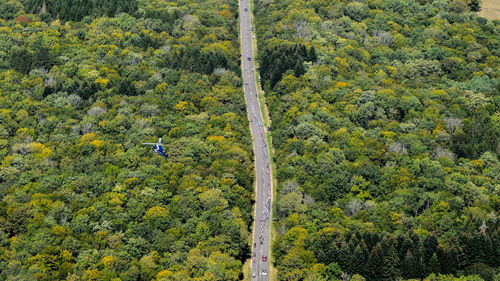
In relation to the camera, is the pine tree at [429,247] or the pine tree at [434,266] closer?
the pine tree at [434,266]

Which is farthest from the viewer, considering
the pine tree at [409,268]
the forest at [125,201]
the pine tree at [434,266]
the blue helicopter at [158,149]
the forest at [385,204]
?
the blue helicopter at [158,149]

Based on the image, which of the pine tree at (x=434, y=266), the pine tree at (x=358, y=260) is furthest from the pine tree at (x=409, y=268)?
the pine tree at (x=358, y=260)

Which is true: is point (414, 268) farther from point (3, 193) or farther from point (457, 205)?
point (3, 193)

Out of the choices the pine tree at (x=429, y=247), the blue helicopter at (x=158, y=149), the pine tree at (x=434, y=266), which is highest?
the blue helicopter at (x=158, y=149)

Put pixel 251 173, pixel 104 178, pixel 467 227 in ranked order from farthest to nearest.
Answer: pixel 251 173 < pixel 104 178 < pixel 467 227

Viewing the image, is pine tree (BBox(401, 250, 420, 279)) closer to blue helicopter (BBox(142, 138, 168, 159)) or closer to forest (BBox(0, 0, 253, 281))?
forest (BBox(0, 0, 253, 281))

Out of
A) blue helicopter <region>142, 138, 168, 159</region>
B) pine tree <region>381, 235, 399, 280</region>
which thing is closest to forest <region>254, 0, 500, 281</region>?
pine tree <region>381, 235, 399, 280</region>

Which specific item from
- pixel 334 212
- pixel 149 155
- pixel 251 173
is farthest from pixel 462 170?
pixel 149 155

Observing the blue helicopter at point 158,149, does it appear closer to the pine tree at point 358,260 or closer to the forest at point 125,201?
the forest at point 125,201

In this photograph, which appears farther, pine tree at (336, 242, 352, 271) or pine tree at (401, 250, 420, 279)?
pine tree at (336, 242, 352, 271)

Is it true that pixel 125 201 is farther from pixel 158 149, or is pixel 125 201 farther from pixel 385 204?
pixel 385 204

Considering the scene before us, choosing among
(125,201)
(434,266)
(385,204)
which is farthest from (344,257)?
(125,201)
